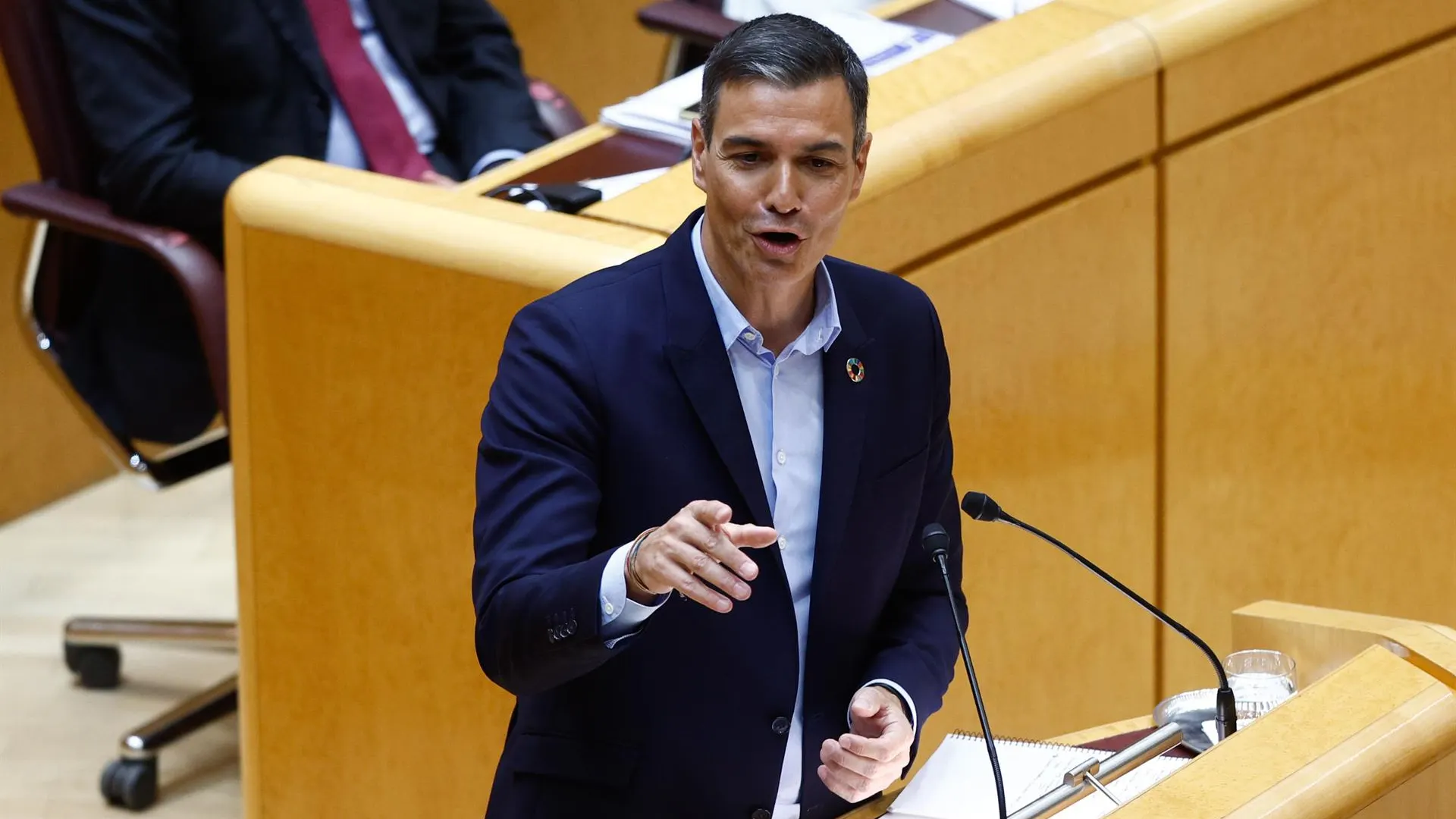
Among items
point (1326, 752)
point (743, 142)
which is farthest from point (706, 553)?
point (1326, 752)

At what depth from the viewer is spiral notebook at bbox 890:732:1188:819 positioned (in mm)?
1554

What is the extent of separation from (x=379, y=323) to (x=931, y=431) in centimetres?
70

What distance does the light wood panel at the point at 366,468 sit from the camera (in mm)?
2072

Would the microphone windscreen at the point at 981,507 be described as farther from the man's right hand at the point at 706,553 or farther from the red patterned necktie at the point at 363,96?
the red patterned necktie at the point at 363,96

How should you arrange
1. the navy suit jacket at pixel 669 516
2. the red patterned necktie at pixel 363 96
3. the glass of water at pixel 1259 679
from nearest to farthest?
the navy suit jacket at pixel 669 516
the glass of water at pixel 1259 679
the red patterned necktie at pixel 363 96

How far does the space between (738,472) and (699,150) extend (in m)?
0.24

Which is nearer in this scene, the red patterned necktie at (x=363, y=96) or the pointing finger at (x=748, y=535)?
the pointing finger at (x=748, y=535)

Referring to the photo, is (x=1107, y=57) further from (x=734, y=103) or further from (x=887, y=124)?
(x=734, y=103)

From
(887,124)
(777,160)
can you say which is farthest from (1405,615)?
(777,160)

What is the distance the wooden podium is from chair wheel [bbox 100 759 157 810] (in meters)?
1.72

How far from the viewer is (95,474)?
170 inches

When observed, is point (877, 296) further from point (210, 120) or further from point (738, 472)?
point (210, 120)

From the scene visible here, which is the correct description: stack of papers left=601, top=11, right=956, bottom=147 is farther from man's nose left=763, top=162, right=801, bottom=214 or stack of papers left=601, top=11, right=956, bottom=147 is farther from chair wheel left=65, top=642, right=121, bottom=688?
chair wheel left=65, top=642, right=121, bottom=688

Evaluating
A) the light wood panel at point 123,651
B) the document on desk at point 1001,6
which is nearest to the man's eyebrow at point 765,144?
the document on desk at point 1001,6
